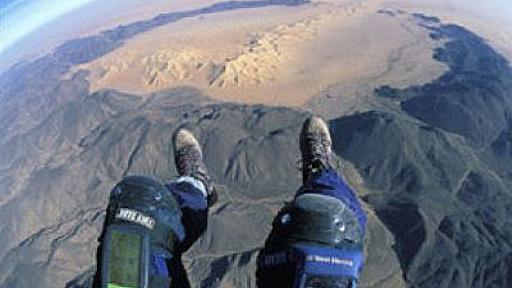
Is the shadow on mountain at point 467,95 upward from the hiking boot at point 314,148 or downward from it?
downward

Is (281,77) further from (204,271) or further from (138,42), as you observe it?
(204,271)

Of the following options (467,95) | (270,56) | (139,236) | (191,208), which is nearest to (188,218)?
(191,208)

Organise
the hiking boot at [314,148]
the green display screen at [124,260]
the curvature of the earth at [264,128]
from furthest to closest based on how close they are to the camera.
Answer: the curvature of the earth at [264,128] < the hiking boot at [314,148] < the green display screen at [124,260]

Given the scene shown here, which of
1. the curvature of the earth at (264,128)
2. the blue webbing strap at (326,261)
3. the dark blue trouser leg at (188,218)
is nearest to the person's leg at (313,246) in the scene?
the blue webbing strap at (326,261)

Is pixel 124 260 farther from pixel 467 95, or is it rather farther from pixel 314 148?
pixel 467 95

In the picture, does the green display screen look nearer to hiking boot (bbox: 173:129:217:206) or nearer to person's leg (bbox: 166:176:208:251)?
person's leg (bbox: 166:176:208:251)

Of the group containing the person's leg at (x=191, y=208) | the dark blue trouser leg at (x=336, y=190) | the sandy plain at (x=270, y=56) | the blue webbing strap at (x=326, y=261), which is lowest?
the sandy plain at (x=270, y=56)

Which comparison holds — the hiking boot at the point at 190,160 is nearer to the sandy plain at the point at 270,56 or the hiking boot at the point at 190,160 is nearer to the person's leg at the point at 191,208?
the person's leg at the point at 191,208
